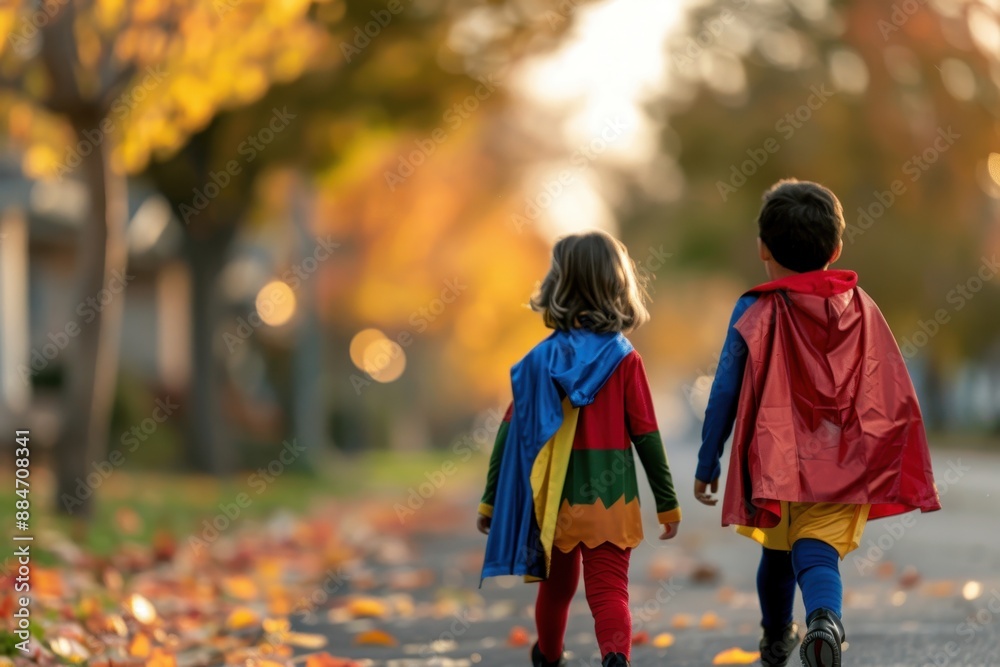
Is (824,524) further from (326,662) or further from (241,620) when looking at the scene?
(241,620)

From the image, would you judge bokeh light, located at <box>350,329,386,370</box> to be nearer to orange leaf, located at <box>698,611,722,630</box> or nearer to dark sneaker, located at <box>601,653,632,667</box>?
orange leaf, located at <box>698,611,722,630</box>

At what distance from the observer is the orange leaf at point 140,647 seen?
5832 millimetres

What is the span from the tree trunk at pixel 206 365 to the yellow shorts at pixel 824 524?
14070mm

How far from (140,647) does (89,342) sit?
18.3 feet

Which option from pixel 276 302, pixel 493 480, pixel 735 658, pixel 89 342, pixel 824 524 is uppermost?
pixel 276 302

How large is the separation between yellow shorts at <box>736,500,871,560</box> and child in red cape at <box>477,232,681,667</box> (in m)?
0.37

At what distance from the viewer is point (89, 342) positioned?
36.2 ft

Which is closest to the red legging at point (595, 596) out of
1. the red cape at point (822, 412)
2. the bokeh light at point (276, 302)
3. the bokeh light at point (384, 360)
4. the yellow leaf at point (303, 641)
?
the red cape at point (822, 412)

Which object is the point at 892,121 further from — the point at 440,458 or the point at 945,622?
the point at 945,622

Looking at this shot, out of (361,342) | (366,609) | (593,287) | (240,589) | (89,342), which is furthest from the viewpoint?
(361,342)

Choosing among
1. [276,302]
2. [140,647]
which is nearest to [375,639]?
[140,647]

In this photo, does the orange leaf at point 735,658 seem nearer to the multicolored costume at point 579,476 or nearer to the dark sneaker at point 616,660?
the multicolored costume at point 579,476

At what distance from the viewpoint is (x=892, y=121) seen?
22.7 metres

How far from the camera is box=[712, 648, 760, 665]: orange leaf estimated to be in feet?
17.9
